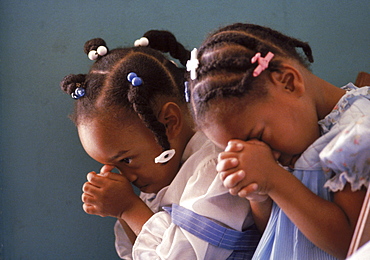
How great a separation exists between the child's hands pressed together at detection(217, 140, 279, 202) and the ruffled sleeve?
0.11 m

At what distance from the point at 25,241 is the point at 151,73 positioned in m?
0.72

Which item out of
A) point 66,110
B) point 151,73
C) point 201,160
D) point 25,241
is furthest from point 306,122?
point 25,241

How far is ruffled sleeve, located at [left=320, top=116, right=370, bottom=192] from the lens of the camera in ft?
2.37

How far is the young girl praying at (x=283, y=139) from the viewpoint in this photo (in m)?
0.78

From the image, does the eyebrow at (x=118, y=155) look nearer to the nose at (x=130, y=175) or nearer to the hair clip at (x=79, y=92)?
the nose at (x=130, y=175)

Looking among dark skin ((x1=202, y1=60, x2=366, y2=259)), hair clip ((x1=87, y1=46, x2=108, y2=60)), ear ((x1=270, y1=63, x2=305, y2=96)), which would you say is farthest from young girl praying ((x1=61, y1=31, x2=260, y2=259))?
ear ((x1=270, y1=63, x2=305, y2=96))

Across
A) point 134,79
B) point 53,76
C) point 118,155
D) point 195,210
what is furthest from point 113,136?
point 53,76

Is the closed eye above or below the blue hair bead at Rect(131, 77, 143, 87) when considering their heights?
below

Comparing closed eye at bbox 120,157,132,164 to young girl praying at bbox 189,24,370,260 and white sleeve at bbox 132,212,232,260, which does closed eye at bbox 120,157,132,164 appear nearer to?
white sleeve at bbox 132,212,232,260

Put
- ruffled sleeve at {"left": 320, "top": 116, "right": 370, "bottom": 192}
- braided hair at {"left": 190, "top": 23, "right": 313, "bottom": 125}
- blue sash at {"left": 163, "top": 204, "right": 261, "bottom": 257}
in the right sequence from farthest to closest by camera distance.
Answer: blue sash at {"left": 163, "top": 204, "right": 261, "bottom": 257} < braided hair at {"left": 190, "top": 23, "right": 313, "bottom": 125} < ruffled sleeve at {"left": 320, "top": 116, "right": 370, "bottom": 192}

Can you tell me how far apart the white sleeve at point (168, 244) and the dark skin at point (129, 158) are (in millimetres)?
74

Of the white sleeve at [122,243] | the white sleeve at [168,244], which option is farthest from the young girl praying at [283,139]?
the white sleeve at [122,243]

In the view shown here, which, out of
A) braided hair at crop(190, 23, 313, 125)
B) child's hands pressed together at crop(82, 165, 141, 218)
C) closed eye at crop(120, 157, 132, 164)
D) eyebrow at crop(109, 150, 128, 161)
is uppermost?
braided hair at crop(190, 23, 313, 125)

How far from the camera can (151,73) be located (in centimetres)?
111
